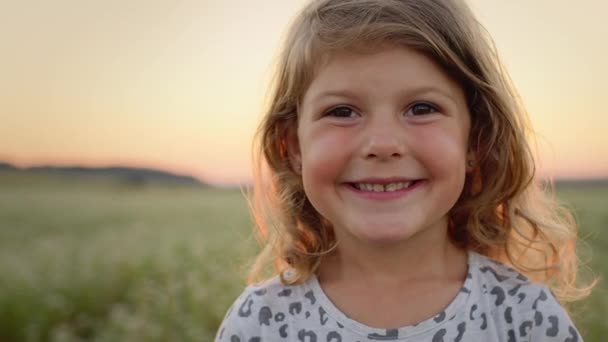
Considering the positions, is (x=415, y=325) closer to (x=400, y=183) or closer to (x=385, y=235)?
(x=385, y=235)

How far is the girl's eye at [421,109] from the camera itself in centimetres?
203

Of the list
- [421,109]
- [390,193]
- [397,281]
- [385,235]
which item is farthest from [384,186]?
[397,281]

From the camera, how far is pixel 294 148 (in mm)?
2439

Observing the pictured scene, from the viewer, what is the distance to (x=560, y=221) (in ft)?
8.75

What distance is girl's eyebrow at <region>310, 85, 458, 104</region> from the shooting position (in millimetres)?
2008

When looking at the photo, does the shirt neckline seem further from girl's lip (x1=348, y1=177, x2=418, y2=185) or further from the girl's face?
girl's lip (x1=348, y1=177, x2=418, y2=185)

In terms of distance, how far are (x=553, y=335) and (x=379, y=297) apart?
20.3 inches

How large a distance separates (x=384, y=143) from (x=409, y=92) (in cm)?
17

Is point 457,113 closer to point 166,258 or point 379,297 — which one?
point 379,297

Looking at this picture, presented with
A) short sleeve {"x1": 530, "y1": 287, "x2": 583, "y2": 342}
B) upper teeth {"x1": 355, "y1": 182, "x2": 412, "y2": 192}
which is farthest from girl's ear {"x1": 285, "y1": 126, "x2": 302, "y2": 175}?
short sleeve {"x1": 530, "y1": 287, "x2": 583, "y2": 342}

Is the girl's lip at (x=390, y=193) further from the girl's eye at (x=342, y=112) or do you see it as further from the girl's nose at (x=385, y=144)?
the girl's eye at (x=342, y=112)

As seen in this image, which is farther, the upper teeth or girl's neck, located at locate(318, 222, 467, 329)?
girl's neck, located at locate(318, 222, 467, 329)

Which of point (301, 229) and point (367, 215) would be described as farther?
point (301, 229)

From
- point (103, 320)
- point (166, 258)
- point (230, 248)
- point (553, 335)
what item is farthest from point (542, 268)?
point (230, 248)
